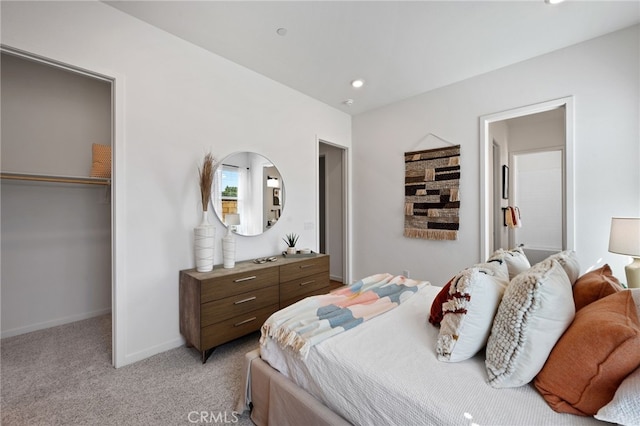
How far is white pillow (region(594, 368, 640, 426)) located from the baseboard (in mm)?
4167

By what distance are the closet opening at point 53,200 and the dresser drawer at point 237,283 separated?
3.57ft

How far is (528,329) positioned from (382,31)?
2.39 m

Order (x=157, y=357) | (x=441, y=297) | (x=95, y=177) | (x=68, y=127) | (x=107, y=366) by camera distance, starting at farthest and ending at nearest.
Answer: (x=68, y=127), (x=95, y=177), (x=157, y=357), (x=107, y=366), (x=441, y=297)

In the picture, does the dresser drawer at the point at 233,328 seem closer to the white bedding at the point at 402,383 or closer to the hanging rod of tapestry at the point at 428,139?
the white bedding at the point at 402,383

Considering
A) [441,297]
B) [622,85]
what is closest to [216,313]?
[441,297]

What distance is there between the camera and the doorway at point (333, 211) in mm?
4553

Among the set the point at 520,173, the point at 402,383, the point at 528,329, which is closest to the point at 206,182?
the point at 402,383

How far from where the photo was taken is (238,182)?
2850mm

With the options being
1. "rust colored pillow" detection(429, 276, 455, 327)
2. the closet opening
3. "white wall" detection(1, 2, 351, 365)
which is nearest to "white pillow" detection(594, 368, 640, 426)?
"rust colored pillow" detection(429, 276, 455, 327)

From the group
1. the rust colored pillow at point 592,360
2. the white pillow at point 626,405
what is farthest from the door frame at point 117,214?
the white pillow at point 626,405

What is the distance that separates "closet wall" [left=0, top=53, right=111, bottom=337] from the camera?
2.62m

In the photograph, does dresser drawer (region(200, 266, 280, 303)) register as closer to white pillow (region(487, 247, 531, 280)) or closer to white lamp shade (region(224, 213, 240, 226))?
white lamp shade (region(224, 213, 240, 226))

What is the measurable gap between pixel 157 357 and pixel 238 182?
1713 mm

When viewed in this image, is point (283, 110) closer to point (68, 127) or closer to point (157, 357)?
point (68, 127)
